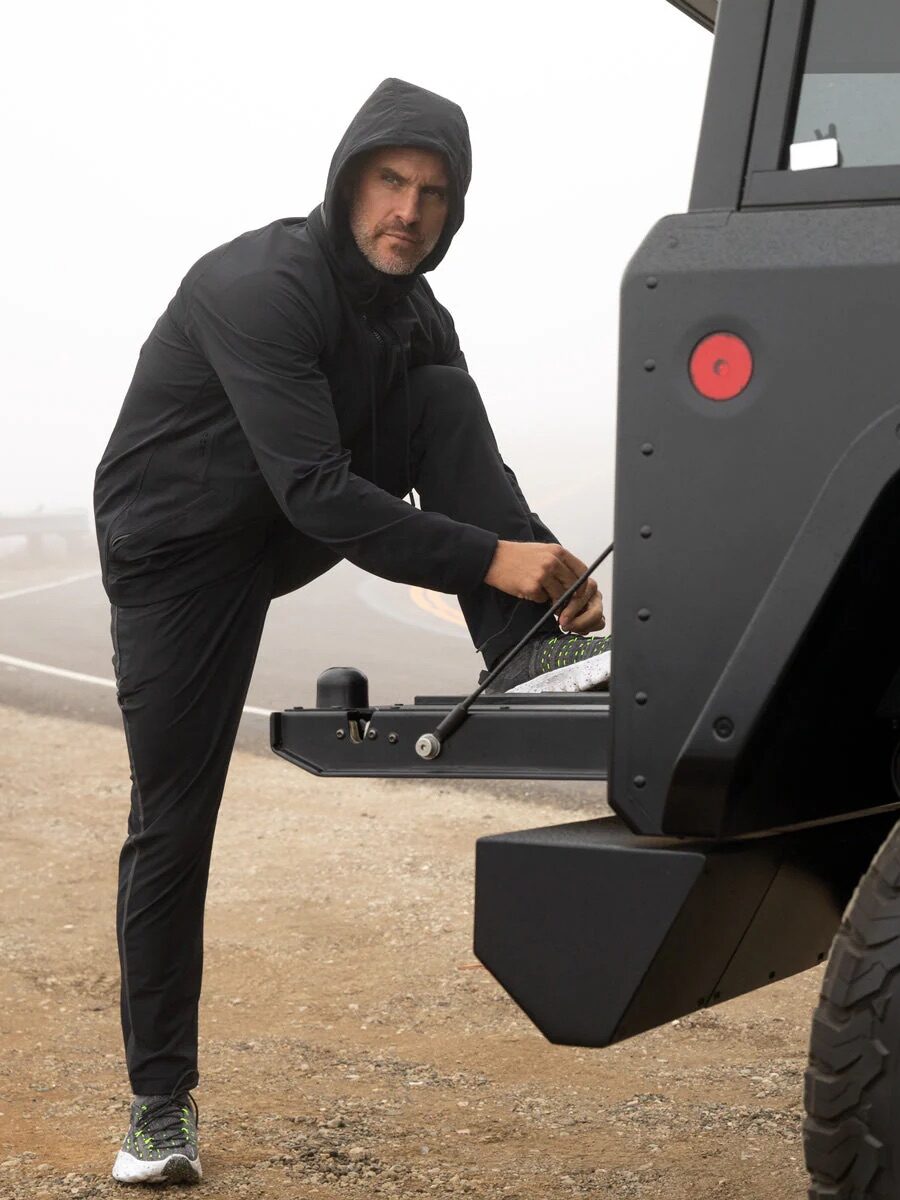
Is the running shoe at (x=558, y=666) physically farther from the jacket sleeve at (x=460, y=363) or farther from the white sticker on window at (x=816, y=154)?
the white sticker on window at (x=816, y=154)

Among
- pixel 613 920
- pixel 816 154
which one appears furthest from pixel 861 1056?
pixel 816 154

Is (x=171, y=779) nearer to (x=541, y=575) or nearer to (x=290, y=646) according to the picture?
(x=541, y=575)

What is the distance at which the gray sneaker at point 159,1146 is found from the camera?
11.6ft

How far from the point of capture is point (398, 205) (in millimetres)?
3322

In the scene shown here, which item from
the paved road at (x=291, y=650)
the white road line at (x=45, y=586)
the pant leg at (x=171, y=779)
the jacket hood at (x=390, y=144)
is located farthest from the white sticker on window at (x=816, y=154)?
the white road line at (x=45, y=586)

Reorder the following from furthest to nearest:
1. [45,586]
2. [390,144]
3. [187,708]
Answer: [45,586] → [187,708] → [390,144]

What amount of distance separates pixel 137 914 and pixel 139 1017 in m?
0.23

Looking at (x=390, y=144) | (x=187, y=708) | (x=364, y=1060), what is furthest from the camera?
(x=364, y=1060)

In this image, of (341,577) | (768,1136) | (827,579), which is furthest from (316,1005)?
(341,577)

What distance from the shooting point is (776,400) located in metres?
2.13

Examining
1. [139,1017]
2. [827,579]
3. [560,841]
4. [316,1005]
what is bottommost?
[316,1005]

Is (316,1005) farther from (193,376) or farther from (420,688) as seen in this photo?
(420,688)

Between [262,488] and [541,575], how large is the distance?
0.85 metres

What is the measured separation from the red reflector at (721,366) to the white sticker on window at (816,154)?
283mm
